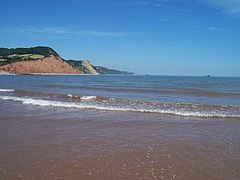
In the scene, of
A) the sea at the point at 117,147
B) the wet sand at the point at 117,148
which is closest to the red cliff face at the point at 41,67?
the sea at the point at 117,147

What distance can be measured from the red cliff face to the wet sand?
474 ft

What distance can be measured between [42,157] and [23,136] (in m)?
2.72

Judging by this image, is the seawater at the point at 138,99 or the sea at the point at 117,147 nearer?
the sea at the point at 117,147

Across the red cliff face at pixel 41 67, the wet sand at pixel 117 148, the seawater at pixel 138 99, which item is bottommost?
the wet sand at pixel 117 148

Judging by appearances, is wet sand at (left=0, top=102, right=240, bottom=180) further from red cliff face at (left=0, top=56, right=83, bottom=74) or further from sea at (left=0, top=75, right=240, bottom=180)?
red cliff face at (left=0, top=56, right=83, bottom=74)

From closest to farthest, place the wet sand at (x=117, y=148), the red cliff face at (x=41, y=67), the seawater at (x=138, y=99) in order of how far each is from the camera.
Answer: the wet sand at (x=117, y=148)
the seawater at (x=138, y=99)
the red cliff face at (x=41, y=67)

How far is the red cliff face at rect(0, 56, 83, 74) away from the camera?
149m

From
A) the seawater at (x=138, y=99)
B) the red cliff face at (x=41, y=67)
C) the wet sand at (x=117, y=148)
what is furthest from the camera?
the red cliff face at (x=41, y=67)

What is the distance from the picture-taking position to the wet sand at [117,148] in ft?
22.4

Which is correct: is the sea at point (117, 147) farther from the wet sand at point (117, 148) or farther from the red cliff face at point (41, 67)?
the red cliff face at point (41, 67)

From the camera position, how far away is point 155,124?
42.8ft

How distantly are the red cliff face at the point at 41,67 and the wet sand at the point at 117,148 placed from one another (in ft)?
474

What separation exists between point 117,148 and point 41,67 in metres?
157

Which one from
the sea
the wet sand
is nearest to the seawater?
the sea
